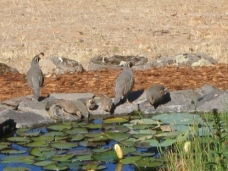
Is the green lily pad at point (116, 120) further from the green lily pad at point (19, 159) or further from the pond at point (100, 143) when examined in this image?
the green lily pad at point (19, 159)

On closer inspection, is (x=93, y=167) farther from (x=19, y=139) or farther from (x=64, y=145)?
(x=19, y=139)

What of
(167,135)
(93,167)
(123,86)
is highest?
(123,86)

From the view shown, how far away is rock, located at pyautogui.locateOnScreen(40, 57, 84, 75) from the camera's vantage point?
1285 centimetres

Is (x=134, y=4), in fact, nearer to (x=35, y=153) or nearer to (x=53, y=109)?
(x=53, y=109)

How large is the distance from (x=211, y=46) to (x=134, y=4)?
25.5ft

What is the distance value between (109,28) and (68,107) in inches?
378

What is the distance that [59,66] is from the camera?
1296cm

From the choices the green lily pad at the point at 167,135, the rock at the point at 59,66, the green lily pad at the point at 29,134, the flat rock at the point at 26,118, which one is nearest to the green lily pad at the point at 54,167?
the green lily pad at the point at 29,134

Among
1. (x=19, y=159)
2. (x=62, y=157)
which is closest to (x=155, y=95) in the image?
(x=62, y=157)

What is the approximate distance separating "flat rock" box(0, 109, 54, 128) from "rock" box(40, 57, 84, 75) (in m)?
3.19

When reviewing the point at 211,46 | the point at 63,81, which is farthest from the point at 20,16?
the point at 63,81

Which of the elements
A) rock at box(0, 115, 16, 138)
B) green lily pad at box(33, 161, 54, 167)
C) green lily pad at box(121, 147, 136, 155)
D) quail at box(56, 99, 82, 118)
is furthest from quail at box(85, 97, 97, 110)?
green lily pad at box(33, 161, 54, 167)

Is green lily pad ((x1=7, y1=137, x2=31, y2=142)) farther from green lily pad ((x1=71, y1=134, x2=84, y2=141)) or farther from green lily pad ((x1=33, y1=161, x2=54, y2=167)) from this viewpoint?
green lily pad ((x1=33, y1=161, x2=54, y2=167))

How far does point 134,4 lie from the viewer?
2336 cm
